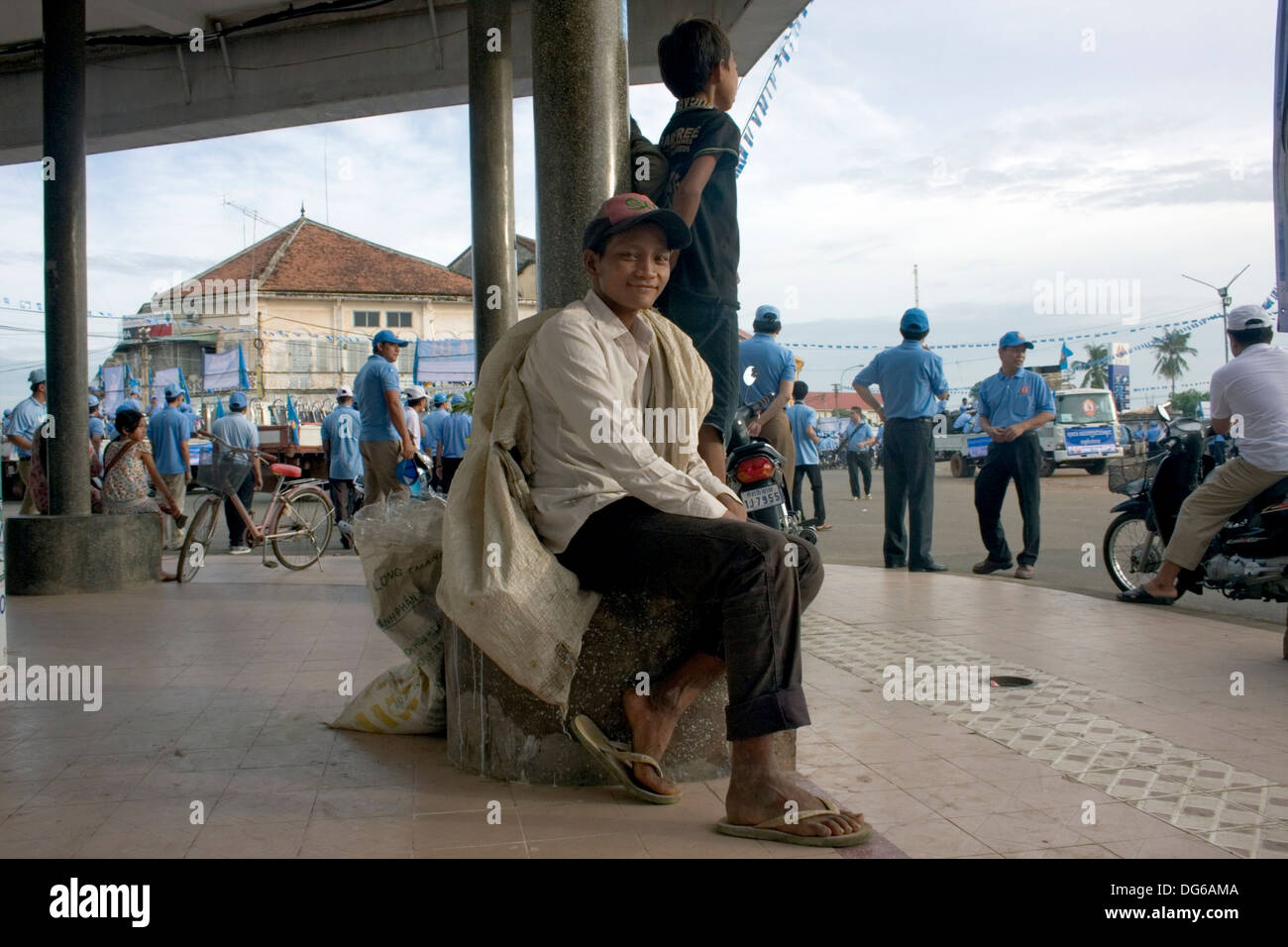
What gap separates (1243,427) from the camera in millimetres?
6430

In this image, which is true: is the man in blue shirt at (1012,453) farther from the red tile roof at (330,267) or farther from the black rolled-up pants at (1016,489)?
the red tile roof at (330,267)

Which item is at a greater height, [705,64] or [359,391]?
[705,64]

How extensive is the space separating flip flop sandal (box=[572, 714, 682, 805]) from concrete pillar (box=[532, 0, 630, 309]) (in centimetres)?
193

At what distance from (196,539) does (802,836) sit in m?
7.81

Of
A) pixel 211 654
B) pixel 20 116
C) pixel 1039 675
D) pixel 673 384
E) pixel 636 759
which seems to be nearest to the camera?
pixel 636 759

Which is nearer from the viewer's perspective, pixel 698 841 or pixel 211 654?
pixel 698 841

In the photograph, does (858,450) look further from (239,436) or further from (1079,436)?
(1079,436)

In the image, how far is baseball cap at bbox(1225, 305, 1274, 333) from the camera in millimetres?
6516

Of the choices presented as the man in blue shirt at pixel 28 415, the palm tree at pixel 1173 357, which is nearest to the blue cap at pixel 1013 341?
the man in blue shirt at pixel 28 415

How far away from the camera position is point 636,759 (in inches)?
129

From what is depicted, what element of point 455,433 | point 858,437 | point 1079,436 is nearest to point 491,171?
point 455,433
